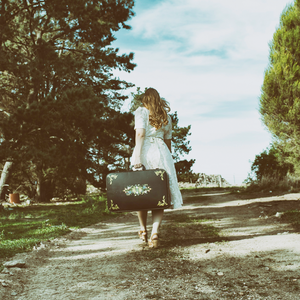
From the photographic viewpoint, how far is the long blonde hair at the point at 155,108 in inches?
154

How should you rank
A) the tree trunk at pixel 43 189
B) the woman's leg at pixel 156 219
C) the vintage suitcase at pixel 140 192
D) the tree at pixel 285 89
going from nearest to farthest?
the vintage suitcase at pixel 140 192, the woman's leg at pixel 156 219, the tree at pixel 285 89, the tree trunk at pixel 43 189

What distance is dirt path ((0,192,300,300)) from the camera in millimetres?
2297

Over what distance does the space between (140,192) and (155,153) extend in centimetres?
60

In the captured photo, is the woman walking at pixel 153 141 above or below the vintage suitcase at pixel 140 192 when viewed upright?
above

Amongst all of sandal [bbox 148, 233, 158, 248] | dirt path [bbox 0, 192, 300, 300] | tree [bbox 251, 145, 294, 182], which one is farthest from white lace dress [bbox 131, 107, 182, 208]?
tree [bbox 251, 145, 294, 182]

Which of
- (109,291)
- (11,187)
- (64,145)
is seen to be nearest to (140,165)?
(109,291)

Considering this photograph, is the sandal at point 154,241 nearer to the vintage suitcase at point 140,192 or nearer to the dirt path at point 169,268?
the dirt path at point 169,268

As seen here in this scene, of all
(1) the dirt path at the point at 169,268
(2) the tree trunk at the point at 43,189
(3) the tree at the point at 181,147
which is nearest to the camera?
(1) the dirt path at the point at 169,268

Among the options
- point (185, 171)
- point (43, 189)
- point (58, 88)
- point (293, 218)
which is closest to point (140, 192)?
point (293, 218)

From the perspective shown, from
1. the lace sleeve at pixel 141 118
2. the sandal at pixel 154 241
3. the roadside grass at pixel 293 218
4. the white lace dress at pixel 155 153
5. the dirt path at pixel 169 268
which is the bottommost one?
the roadside grass at pixel 293 218

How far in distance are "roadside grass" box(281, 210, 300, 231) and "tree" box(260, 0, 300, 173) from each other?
8052mm

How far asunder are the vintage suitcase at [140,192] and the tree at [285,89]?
1075cm

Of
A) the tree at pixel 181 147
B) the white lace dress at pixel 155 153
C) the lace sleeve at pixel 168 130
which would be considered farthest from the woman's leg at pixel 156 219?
the tree at pixel 181 147

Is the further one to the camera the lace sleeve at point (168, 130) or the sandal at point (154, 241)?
the lace sleeve at point (168, 130)
